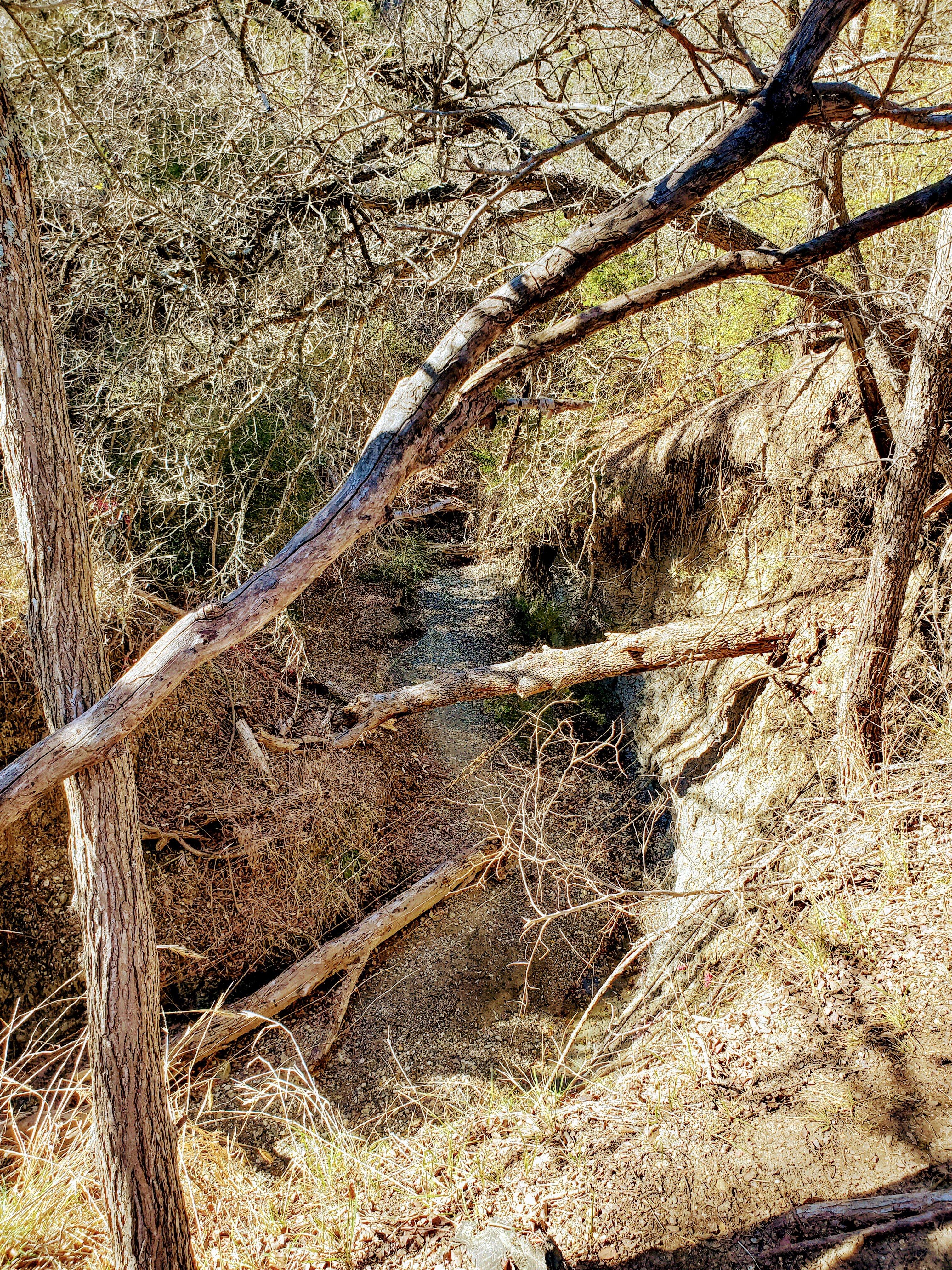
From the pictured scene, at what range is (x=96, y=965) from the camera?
2922 millimetres

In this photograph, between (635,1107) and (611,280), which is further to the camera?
(611,280)

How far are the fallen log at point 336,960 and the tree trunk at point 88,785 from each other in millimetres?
1799

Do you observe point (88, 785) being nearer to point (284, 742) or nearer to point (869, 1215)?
point (869, 1215)

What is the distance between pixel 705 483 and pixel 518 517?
9.75 feet

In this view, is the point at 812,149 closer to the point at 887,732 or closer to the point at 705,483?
the point at 705,483

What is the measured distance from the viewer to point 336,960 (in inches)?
242

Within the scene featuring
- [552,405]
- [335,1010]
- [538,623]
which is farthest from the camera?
[538,623]

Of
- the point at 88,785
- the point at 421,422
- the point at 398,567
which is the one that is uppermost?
the point at 421,422

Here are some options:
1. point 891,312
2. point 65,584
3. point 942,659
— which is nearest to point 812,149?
point 891,312

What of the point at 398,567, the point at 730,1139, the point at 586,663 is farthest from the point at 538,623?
the point at 730,1139

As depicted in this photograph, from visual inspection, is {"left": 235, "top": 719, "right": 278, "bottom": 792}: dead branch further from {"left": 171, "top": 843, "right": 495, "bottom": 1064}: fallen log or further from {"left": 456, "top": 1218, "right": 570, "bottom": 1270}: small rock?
{"left": 456, "top": 1218, "right": 570, "bottom": 1270}: small rock

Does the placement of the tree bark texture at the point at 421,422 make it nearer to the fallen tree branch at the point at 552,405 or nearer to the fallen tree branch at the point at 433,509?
the fallen tree branch at the point at 552,405

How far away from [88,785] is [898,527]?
4.73 meters

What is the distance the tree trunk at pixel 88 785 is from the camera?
9.12ft
